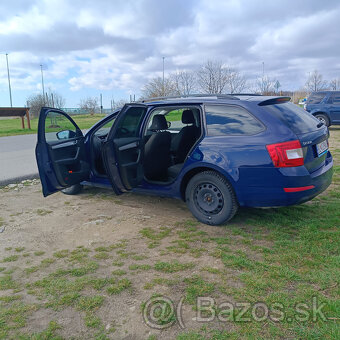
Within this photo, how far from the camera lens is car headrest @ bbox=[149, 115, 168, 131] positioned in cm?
517

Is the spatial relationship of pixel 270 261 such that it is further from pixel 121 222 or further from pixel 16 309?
pixel 16 309

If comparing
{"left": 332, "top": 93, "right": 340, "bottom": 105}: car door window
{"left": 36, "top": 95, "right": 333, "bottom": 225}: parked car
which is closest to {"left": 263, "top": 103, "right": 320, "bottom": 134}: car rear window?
{"left": 36, "top": 95, "right": 333, "bottom": 225}: parked car

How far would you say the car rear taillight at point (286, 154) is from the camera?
11.5 feet

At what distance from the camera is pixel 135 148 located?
15.3ft

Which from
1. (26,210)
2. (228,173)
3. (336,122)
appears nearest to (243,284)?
(228,173)

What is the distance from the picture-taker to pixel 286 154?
3490 mm

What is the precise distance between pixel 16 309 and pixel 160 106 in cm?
324

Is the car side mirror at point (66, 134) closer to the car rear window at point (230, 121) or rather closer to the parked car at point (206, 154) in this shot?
the parked car at point (206, 154)

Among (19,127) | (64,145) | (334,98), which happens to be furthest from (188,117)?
(19,127)

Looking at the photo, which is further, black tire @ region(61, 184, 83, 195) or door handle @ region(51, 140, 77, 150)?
black tire @ region(61, 184, 83, 195)

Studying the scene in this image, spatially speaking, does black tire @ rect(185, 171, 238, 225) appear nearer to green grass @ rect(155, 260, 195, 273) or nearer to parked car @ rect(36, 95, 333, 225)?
parked car @ rect(36, 95, 333, 225)

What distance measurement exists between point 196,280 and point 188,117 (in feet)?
10.1

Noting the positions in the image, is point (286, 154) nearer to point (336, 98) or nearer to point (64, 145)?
point (64, 145)

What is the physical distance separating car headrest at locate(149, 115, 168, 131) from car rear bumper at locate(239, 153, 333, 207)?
2006 mm
